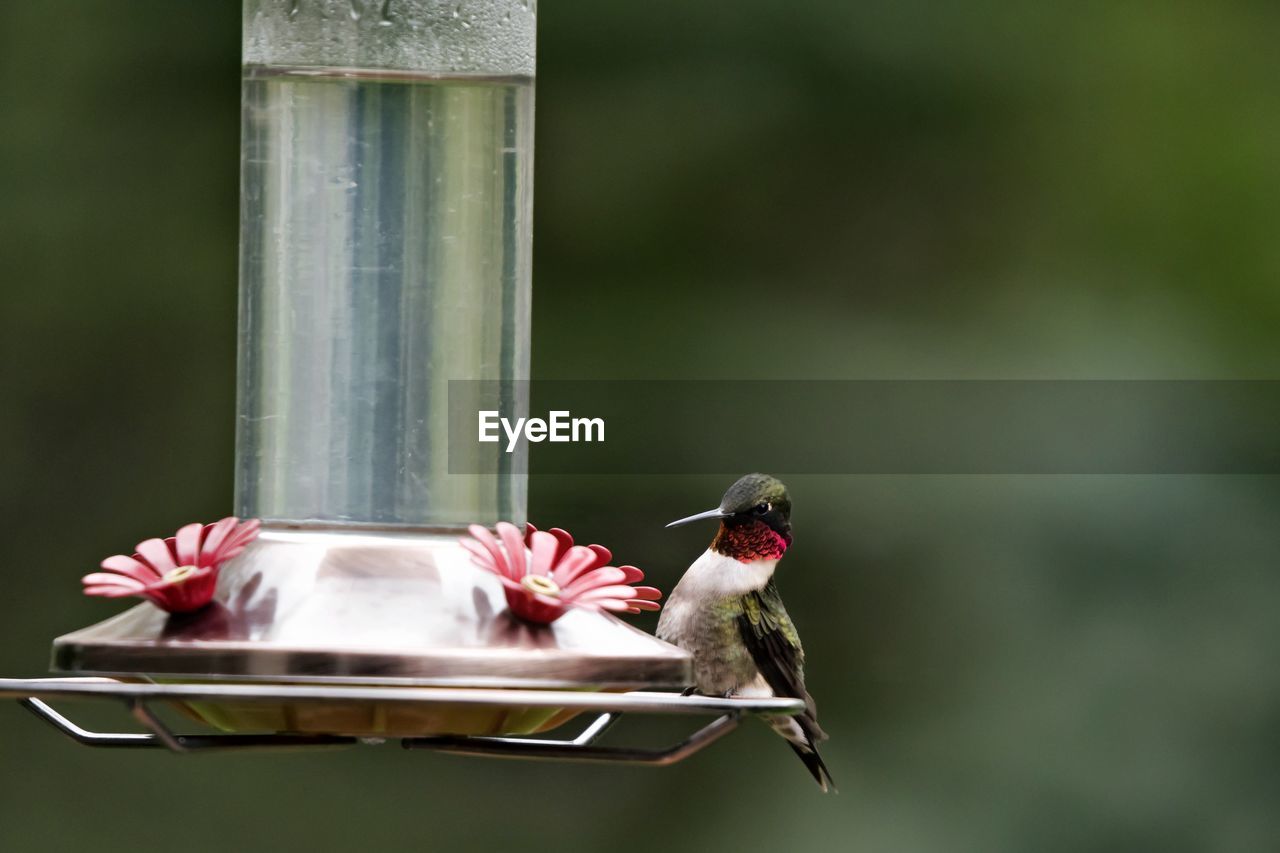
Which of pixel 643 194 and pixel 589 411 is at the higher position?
pixel 643 194

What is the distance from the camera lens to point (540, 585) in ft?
7.06

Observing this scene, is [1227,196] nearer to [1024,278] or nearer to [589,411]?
[1024,278]

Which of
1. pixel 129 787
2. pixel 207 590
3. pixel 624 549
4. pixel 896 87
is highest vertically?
pixel 896 87

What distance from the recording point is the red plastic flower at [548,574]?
6.98 ft

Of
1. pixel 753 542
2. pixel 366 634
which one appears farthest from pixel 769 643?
pixel 366 634

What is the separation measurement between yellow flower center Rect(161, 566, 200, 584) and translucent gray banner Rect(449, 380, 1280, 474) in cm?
390

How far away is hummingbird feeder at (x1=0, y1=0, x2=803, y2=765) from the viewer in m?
2.19

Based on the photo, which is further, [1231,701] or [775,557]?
[1231,701]

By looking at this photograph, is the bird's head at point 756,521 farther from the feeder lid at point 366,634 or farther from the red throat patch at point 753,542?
the feeder lid at point 366,634

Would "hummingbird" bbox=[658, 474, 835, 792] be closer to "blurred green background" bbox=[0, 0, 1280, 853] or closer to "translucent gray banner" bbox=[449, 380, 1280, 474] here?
"blurred green background" bbox=[0, 0, 1280, 853]

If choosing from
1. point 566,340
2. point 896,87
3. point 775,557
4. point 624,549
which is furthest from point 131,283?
point 775,557

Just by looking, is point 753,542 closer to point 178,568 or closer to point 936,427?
point 178,568

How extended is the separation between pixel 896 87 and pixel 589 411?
1507 millimetres

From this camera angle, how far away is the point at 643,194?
6242 millimetres
